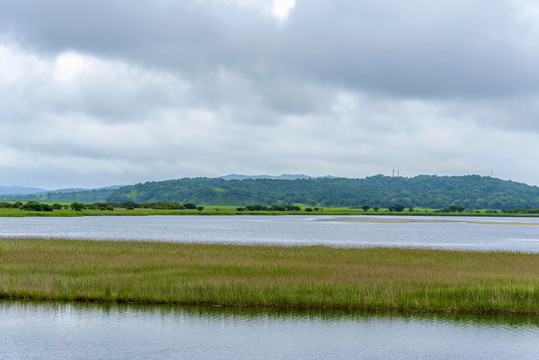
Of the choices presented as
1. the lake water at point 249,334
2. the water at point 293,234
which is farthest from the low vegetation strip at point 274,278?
the water at point 293,234

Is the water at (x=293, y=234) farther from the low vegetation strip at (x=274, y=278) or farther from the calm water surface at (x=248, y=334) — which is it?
the calm water surface at (x=248, y=334)

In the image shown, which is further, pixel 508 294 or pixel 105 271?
pixel 105 271

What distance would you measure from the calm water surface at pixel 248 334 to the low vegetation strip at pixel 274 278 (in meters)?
1.18

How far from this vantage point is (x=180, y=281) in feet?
94.9

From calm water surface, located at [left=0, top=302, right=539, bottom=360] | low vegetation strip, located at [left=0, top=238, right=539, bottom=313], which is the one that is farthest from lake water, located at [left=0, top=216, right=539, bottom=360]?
low vegetation strip, located at [left=0, top=238, right=539, bottom=313]

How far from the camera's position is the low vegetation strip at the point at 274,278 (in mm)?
25625

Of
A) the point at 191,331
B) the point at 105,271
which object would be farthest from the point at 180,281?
the point at 191,331

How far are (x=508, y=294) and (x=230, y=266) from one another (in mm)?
15394

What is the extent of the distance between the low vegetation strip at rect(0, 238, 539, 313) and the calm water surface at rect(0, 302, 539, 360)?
3.88 feet

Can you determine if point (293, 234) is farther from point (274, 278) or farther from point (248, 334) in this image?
point (248, 334)

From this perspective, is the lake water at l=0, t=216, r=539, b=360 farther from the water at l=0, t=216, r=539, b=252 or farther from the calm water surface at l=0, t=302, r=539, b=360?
the water at l=0, t=216, r=539, b=252

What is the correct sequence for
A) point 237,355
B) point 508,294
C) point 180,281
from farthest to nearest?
1. point 180,281
2. point 508,294
3. point 237,355

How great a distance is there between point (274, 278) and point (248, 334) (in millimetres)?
9685

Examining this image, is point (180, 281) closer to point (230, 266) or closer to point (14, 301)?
point (230, 266)
